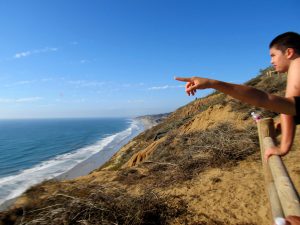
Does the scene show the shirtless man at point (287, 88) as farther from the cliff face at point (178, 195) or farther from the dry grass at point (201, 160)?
the dry grass at point (201, 160)

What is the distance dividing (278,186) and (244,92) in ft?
2.61

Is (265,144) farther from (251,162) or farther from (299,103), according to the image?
(251,162)

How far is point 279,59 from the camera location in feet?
7.50

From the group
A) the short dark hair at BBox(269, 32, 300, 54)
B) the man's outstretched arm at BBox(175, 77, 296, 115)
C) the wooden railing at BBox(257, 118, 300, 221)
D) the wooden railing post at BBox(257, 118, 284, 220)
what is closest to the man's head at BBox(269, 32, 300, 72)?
the short dark hair at BBox(269, 32, 300, 54)

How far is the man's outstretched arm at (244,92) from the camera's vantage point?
1.75 meters

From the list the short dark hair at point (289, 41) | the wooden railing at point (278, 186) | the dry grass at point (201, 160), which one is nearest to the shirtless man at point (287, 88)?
the short dark hair at point (289, 41)

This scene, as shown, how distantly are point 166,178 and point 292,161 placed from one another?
283cm

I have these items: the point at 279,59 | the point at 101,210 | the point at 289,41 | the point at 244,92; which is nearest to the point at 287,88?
the point at 279,59

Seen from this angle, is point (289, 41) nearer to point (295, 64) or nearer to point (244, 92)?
point (295, 64)

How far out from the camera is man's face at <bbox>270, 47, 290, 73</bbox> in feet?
7.41

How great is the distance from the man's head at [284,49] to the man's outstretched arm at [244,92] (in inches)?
19.8

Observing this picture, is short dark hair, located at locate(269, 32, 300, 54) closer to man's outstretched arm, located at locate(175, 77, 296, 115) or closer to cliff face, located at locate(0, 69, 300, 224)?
man's outstretched arm, located at locate(175, 77, 296, 115)

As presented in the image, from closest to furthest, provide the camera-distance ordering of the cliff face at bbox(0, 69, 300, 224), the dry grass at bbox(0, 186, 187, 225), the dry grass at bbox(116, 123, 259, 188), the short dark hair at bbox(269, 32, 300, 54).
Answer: the short dark hair at bbox(269, 32, 300, 54)
the dry grass at bbox(0, 186, 187, 225)
the cliff face at bbox(0, 69, 300, 224)
the dry grass at bbox(116, 123, 259, 188)

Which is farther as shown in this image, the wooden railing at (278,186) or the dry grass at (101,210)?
the dry grass at (101,210)
